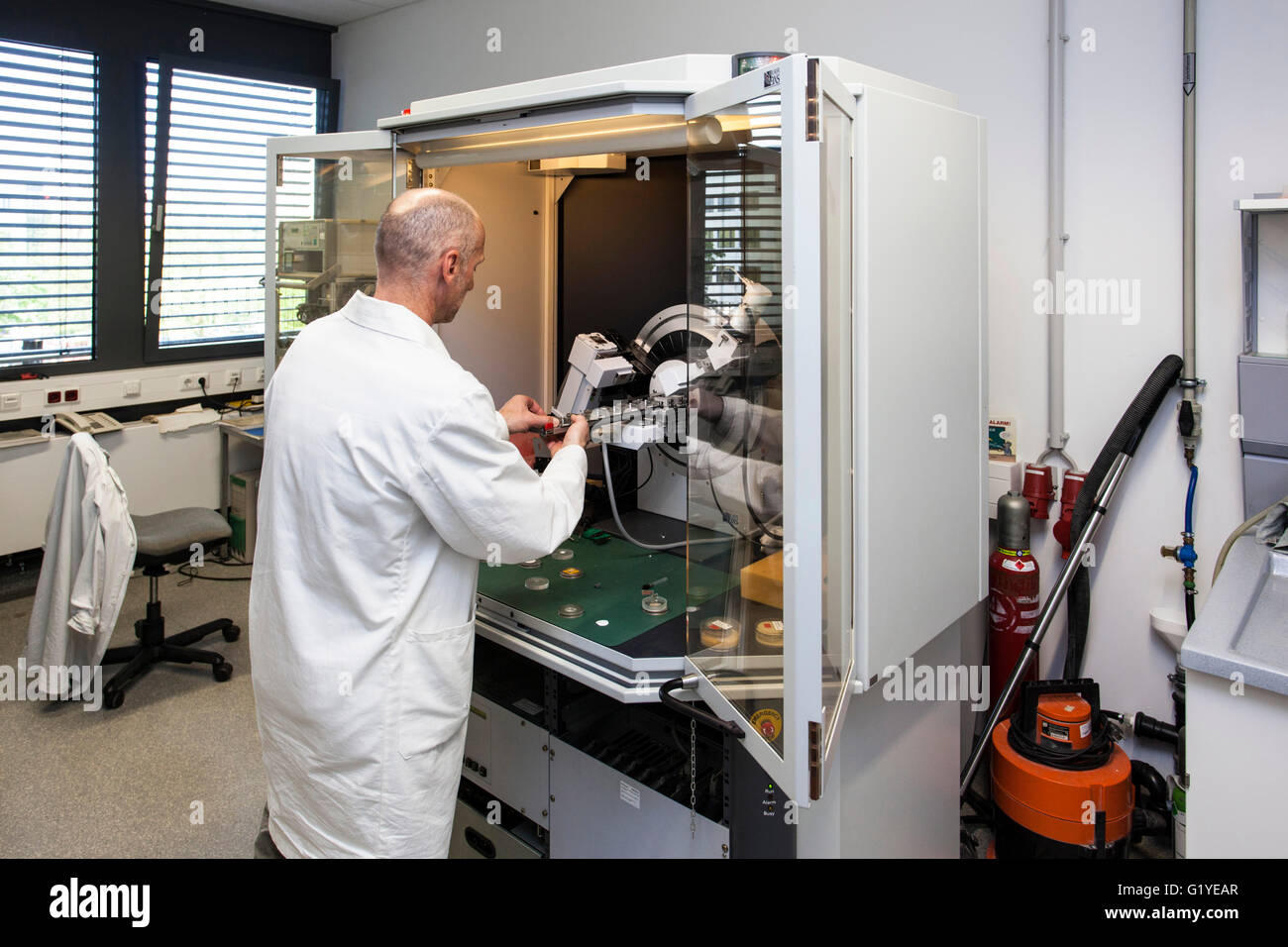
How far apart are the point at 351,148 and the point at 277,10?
2.79 metres

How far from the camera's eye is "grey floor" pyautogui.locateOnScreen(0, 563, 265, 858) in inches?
94.9

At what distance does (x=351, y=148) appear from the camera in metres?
2.25

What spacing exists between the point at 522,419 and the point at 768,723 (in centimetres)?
80

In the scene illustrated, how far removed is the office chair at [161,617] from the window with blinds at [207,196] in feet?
4.55

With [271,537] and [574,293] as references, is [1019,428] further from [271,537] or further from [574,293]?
[271,537]

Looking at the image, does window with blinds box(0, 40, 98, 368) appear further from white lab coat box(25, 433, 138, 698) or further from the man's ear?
the man's ear

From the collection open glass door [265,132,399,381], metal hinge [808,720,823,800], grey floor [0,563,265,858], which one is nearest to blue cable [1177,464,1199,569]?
metal hinge [808,720,823,800]

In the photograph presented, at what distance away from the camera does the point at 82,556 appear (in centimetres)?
295

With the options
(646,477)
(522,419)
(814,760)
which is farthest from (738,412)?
(646,477)

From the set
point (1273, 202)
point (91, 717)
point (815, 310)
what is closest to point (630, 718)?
point (815, 310)

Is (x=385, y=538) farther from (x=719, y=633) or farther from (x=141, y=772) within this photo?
(x=141, y=772)

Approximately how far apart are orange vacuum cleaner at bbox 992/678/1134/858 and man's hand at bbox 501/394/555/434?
124cm

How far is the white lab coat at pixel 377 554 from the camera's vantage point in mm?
1502

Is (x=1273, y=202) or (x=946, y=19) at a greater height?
(x=946, y=19)
